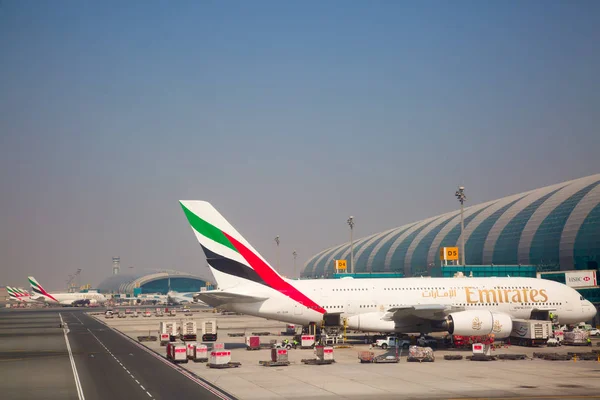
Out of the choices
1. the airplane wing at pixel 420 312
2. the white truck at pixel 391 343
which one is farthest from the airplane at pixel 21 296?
the airplane wing at pixel 420 312

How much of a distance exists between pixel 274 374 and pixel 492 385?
1237cm

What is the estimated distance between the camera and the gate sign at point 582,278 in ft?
225

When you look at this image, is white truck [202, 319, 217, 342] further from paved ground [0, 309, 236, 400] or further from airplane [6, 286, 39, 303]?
airplane [6, 286, 39, 303]

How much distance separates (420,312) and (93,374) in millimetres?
24571

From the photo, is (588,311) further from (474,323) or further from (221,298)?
(221,298)

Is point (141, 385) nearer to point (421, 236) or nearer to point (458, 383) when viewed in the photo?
point (458, 383)

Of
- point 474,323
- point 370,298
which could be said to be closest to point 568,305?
point 474,323

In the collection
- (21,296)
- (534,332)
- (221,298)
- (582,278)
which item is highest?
(582,278)

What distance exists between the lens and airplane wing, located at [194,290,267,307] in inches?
1802

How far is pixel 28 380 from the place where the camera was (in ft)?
116

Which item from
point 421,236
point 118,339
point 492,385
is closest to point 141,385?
point 492,385

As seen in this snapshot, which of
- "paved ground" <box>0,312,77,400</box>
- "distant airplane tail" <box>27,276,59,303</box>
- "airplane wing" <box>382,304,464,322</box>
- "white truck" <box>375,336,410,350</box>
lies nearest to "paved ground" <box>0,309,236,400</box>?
"paved ground" <box>0,312,77,400</box>

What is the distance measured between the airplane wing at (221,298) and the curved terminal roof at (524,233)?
47.6 meters

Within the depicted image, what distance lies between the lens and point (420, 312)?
1916 inches
